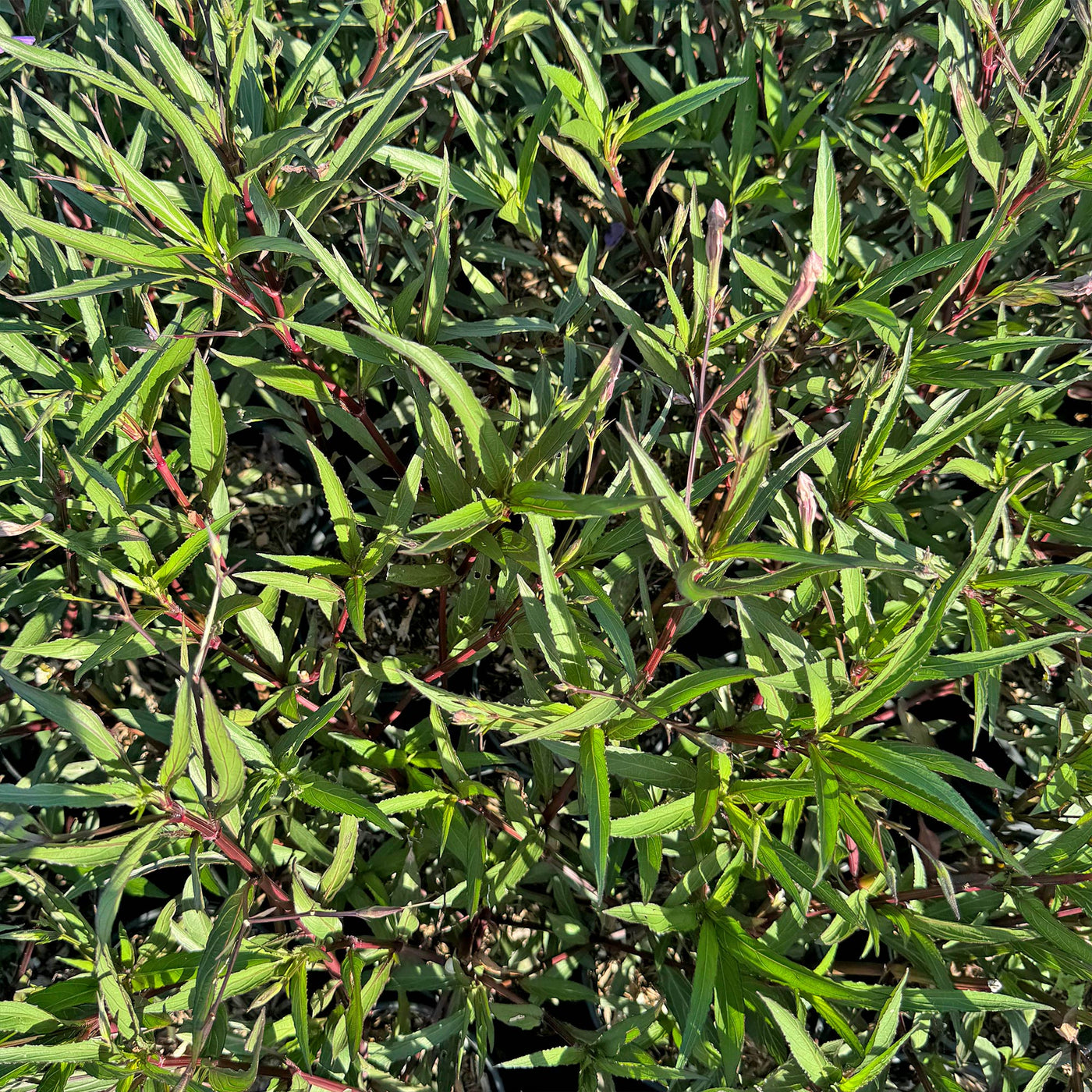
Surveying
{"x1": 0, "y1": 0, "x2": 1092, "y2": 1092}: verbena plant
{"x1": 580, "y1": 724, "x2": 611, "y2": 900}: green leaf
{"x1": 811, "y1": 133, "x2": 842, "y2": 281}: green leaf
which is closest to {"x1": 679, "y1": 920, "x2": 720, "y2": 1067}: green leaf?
{"x1": 0, "y1": 0, "x2": 1092, "y2": 1092}: verbena plant

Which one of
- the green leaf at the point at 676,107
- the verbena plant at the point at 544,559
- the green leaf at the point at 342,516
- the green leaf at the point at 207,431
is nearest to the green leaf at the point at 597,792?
the verbena plant at the point at 544,559

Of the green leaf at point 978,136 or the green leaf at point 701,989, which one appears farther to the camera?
the green leaf at point 978,136

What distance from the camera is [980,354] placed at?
2.81 feet

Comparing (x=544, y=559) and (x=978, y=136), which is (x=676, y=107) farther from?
(x=544, y=559)

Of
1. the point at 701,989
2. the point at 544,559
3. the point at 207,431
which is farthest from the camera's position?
the point at 207,431

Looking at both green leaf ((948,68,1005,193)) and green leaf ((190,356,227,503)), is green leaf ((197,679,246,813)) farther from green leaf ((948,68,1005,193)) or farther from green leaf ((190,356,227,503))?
green leaf ((948,68,1005,193))

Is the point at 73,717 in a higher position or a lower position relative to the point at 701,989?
higher

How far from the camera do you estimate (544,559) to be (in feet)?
2.03

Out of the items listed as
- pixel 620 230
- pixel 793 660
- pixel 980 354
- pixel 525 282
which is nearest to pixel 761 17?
pixel 620 230

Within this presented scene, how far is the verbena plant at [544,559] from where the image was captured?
69cm

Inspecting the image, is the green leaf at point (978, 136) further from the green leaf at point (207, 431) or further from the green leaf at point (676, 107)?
the green leaf at point (207, 431)

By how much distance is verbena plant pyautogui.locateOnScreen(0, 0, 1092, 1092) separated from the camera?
691 millimetres

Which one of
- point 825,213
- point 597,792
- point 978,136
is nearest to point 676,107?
point 825,213

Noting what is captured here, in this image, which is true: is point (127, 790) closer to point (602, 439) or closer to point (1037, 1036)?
point (602, 439)
